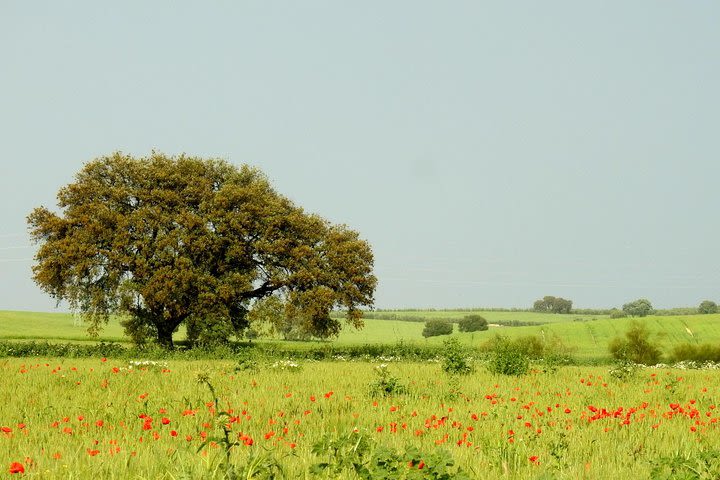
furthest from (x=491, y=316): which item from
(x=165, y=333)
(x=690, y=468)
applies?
(x=690, y=468)

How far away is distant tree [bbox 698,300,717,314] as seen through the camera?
12549 cm

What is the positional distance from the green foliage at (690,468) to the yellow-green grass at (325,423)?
9.6 inches

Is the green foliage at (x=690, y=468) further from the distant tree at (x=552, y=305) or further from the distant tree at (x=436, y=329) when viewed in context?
the distant tree at (x=552, y=305)

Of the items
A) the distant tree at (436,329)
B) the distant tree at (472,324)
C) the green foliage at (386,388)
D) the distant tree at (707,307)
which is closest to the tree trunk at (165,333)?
the green foliage at (386,388)

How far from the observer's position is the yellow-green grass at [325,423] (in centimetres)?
655

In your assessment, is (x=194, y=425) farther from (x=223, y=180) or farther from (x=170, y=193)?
(x=223, y=180)

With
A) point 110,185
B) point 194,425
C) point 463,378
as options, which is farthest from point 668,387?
point 110,185

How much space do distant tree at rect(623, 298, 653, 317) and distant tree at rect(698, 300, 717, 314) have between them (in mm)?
11686

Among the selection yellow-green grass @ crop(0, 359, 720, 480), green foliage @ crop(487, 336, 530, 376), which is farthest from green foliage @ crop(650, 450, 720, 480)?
green foliage @ crop(487, 336, 530, 376)

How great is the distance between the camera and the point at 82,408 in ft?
34.0

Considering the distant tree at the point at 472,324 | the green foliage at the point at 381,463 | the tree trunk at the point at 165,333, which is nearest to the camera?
the green foliage at the point at 381,463

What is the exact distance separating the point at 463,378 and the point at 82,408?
31.1 feet

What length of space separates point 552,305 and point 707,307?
34.7 m

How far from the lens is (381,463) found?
5.54 meters
